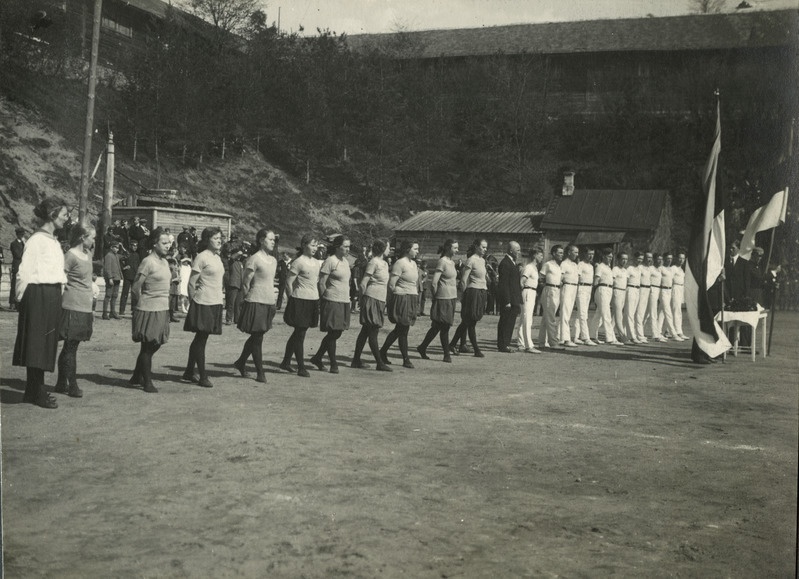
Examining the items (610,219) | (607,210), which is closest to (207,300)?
(610,219)

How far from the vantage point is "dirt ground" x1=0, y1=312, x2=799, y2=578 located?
4.31 metres

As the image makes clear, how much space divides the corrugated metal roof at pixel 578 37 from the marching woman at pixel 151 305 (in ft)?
123

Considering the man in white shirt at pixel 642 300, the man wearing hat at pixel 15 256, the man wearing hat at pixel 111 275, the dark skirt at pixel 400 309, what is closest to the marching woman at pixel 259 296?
the dark skirt at pixel 400 309

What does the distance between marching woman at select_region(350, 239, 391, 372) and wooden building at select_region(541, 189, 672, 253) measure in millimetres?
25110

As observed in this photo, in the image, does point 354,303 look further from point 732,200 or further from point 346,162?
point 346,162

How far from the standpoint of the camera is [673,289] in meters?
18.8

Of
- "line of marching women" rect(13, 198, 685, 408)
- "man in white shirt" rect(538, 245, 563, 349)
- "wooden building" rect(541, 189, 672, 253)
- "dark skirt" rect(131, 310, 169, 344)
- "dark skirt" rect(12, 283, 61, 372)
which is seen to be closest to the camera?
"dark skirt" rect(12, 283, 61, 372)

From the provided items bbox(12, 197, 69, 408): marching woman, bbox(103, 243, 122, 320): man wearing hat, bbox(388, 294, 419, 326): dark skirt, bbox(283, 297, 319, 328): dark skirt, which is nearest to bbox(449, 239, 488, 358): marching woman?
bbox(388, 294, 419, 326): dark skirt

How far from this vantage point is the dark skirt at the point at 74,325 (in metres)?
8.18

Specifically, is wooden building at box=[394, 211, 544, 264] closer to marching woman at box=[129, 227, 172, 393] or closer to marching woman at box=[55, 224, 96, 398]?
marching woman at box=[129, 227, 172, 393]

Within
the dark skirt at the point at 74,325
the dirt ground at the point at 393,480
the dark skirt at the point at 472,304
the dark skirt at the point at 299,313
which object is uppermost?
the dark skirt at the point at 472,304

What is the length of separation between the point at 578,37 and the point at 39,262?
49.4m

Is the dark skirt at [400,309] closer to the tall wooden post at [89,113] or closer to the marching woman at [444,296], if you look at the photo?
the marching woman at [444,296]

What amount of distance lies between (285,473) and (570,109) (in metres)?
49.3
